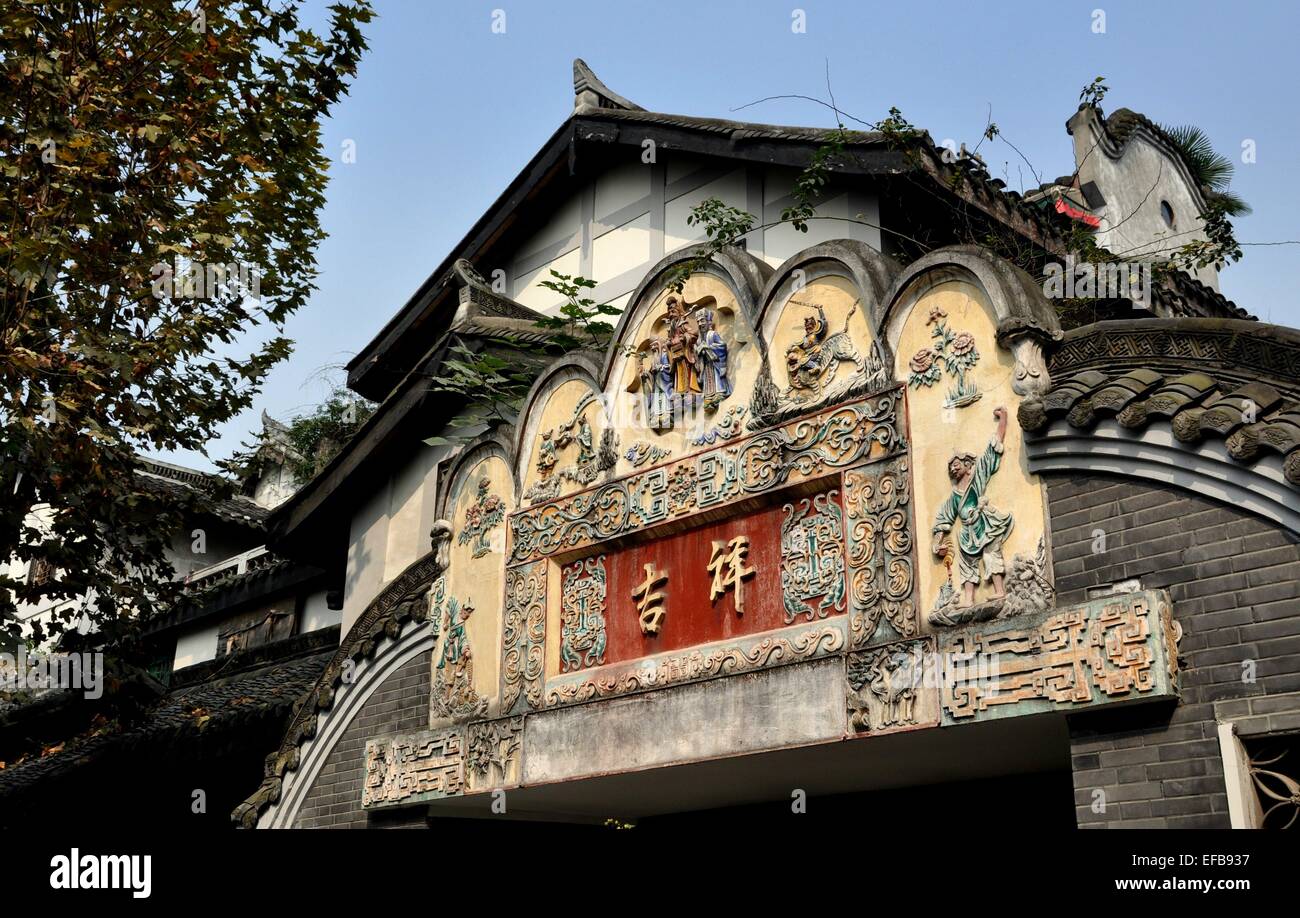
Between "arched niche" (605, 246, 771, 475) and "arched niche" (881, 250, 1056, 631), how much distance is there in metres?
1.34

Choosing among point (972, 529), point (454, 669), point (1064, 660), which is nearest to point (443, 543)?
point (454, 669)

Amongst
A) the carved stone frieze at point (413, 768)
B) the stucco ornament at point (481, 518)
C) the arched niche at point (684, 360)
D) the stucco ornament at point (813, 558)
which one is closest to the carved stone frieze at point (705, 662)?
the stucco ornament at point (813, 558)

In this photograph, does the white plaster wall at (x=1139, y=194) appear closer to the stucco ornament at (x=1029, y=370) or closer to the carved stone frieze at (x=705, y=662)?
the stucco ornament at (x=1029, y=370)

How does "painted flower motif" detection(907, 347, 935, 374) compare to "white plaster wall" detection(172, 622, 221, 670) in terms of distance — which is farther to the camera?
"white plaster wall" detection(172, 622, 221, 670)

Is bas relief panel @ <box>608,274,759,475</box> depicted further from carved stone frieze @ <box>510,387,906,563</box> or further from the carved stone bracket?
the carved stone bracket

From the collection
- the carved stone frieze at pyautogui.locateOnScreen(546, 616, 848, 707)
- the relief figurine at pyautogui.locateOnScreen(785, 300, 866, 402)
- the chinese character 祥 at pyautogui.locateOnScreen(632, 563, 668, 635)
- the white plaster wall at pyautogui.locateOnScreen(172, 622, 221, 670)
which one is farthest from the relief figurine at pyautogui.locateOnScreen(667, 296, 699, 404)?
the white plaster wall at pyautogui.locateOnScreen(172, 622, 221, 670)

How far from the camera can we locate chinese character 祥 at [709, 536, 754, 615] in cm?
855

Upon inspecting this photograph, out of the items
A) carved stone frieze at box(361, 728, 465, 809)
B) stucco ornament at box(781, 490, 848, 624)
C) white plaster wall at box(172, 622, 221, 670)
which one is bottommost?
carved stone frieze at box(361, 728, 465, 809)

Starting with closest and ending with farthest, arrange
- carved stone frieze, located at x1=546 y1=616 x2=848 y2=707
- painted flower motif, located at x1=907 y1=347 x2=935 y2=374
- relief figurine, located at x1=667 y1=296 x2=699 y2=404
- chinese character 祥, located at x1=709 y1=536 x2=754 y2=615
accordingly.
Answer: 1. painted flower motif, located at x1=907 y1=347 x2=935 y2=374
2. carved stone frieze, located at x1=546 y1=616 x2=848 y2=707
3. chinese character 祥, located at x1=709 y1=536 x2=754 y2=615
4. relief figurine, located at x1=667 y1=296 x2=699 y2=404

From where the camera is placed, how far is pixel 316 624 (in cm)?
1731

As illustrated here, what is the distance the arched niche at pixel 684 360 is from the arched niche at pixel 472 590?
1344mm
